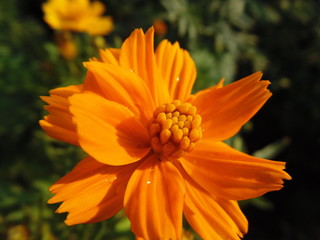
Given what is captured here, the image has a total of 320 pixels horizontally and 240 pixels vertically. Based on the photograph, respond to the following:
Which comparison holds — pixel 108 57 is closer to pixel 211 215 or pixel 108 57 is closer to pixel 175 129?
pixel 175 129

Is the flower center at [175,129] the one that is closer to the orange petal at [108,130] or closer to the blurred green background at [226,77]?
the orange petal at [108,130]

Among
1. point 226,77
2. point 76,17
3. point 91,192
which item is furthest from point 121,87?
point 76,17

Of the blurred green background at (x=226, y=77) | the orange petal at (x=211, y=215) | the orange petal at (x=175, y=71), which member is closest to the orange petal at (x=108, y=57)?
the orange petal at (x=175, y=71)

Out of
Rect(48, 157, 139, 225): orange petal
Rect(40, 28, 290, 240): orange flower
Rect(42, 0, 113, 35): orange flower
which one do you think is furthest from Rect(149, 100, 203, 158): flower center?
Rect(42, 0, 113, 35): orange flower

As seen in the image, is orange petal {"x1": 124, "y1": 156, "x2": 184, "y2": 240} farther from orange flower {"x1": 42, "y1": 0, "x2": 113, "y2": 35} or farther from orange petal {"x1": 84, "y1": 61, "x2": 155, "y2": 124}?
orange flower {"x1": 42, "y1": 0, "x2": 113, "y2": 35}

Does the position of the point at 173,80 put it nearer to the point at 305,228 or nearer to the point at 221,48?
the point at 221,48

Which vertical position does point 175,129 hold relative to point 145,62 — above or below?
below

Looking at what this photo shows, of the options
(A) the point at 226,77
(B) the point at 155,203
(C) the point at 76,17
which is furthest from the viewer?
(C) the point at 76,17
